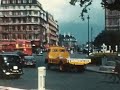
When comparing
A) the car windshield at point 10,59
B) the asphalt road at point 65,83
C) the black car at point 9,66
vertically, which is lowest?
the asphalt road at point 65,83

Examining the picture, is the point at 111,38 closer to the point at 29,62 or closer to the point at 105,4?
the point at 29,62

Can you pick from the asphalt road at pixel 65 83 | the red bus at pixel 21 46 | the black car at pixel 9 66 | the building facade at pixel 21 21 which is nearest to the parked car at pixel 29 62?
the asphalt road at pixel 65 83

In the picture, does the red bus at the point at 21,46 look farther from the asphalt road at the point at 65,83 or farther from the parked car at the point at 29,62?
the asphalt road at the point at 65,83

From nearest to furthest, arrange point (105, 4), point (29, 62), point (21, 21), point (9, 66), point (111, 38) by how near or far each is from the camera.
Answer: point (105, 4) → point (9, 66) → point (29, 62) → point (111, 38) → point (21, 21)

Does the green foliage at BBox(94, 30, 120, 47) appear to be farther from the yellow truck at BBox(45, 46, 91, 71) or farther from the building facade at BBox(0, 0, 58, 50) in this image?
the yellow truck at BBox(45, 46, 91, 71)

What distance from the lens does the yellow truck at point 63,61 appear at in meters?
45.6

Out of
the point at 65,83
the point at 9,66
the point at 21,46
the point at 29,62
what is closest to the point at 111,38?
the point at 21,46

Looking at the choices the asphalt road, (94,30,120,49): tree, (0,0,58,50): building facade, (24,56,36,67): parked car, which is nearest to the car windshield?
the asphalt road

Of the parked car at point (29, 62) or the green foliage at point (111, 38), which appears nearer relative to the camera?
the parked car at point (29, 62)

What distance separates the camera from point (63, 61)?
46.0 meters

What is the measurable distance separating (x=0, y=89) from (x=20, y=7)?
576 ft

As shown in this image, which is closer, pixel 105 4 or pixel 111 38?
pixel 105 4

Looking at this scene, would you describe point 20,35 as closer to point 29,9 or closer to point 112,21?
point 29,9

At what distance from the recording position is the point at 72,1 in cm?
2245
